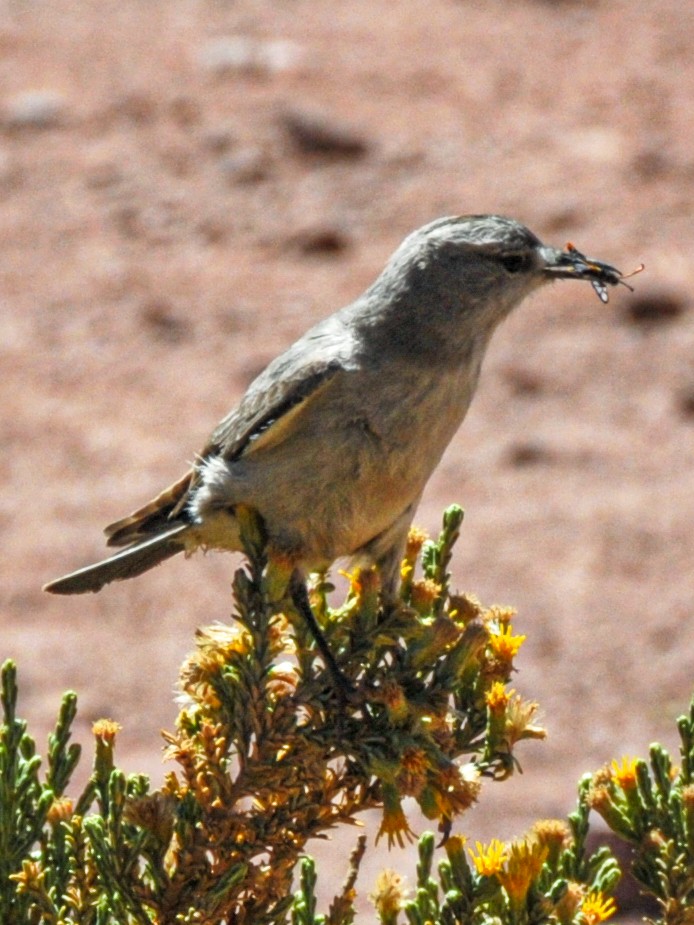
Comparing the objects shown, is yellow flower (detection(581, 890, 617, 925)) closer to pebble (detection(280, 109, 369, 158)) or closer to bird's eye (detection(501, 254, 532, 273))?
bird's eye (detection(501, 254, 532, 273))

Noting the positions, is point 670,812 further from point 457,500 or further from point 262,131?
point 262,131

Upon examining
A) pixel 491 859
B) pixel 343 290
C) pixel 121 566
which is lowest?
pixel 491 859

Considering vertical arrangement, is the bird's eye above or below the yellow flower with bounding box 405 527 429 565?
above

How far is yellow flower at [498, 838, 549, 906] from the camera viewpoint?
3434 millimetres

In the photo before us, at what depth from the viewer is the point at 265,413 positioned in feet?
14.6

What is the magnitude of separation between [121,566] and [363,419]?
883 millimetres

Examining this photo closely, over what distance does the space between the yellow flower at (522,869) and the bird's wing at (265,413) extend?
54.6 inches

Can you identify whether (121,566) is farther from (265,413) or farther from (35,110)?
(35,110)

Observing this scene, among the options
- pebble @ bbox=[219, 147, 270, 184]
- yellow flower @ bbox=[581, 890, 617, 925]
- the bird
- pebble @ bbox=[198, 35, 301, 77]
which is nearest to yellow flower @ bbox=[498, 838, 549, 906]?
yellow flower @ bbox=[581, 890, 617, 925]

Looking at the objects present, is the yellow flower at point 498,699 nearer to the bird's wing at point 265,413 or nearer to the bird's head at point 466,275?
the bird's wing at point 265,413

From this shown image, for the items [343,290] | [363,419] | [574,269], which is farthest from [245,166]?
[363,419]

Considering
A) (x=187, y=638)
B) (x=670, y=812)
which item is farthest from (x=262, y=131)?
(x=670, y=812)

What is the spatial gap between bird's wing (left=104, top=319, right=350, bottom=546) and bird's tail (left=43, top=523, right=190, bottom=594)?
0.05m

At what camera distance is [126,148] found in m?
10.9
